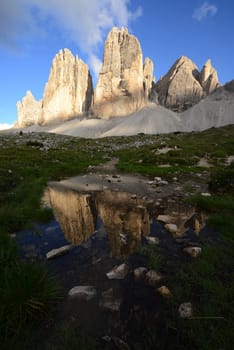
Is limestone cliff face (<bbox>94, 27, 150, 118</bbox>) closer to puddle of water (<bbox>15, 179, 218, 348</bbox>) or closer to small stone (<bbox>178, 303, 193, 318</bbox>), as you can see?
puddle of water (<bbox>15, 179, 218, 348</bbox>)

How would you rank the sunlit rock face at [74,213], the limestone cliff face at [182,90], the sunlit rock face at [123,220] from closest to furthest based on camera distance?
1. the sunlit rock face at [123,220]
2. the sunlit rock face at [74,213]
3. the limestone cliff face at [182,90]

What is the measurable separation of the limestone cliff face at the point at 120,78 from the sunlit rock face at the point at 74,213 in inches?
7082

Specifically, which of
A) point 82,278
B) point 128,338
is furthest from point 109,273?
point 128,338

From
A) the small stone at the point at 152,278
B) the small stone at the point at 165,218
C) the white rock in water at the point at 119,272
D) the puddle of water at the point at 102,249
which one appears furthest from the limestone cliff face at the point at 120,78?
the small stone at the point at 152,278

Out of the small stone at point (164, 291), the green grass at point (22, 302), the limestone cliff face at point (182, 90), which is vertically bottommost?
the small stone at point (164, 291)

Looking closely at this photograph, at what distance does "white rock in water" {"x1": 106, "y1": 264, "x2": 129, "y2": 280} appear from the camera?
3615 millimetres

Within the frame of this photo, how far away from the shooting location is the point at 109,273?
3688 millimetres

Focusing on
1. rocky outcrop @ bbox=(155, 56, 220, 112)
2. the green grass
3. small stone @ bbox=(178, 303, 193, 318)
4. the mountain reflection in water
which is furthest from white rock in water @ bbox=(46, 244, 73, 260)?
rocky outcrop @ bbox=(155, 56, 220, 112)

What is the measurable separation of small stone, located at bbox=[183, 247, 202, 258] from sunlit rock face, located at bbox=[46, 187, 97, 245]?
2.55 metres

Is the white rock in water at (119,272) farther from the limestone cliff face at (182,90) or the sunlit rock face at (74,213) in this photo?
the limestone cliff face at (182,90)

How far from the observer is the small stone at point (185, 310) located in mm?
2734

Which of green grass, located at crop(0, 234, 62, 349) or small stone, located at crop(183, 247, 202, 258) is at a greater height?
green grass, located at crop(0, 234, 62, 349)

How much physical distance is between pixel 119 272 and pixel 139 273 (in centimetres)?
39

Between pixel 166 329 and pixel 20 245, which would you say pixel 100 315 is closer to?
pixel 166 329
